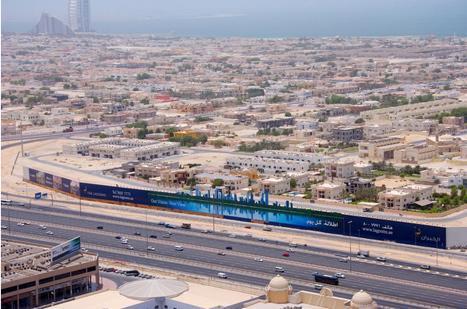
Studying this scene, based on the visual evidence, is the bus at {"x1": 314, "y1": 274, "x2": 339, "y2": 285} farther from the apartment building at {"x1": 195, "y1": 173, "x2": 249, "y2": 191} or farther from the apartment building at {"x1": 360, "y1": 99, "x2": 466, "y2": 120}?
the apartment building at {"x1": 360, "y1": 99, "x2": 466, "y2": 120}

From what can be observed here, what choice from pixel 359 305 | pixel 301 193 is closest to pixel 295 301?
pixel 359 305

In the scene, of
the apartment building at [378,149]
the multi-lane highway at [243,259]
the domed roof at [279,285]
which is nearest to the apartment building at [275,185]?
the multi-lane highway at [243,259]

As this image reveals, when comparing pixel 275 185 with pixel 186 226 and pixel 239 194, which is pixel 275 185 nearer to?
pixel 239 194

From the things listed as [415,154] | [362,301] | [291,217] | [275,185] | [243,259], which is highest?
[362,301]

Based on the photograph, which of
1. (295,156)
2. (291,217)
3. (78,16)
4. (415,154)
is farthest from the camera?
(78,16)

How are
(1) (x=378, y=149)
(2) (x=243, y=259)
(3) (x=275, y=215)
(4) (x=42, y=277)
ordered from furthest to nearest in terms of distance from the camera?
1. (1) (x=378, y=149)
2. (3) (x=275, y=215)
3. (2) (x=243, y=259)
4. (4) (x=42, y=277)

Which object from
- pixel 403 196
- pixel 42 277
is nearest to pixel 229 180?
pixel 403 196

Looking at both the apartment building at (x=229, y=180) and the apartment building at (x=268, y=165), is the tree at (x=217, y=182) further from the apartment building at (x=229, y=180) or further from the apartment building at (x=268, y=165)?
the apartment building at (x=268, y=165)

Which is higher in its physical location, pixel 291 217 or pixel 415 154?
pixel 415 154
